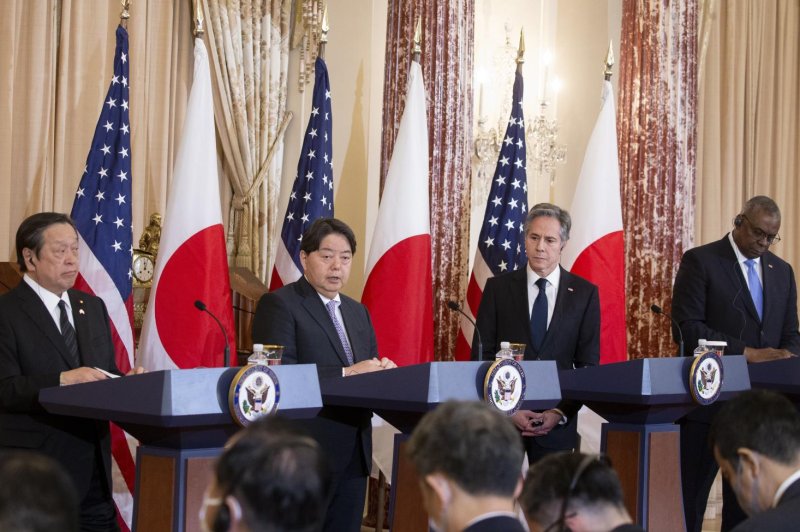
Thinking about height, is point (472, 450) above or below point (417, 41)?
below

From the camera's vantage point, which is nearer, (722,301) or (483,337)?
(483,337)

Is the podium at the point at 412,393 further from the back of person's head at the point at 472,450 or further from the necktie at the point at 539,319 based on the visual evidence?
the back of person's head at the point at 472,450

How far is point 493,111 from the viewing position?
329 inches

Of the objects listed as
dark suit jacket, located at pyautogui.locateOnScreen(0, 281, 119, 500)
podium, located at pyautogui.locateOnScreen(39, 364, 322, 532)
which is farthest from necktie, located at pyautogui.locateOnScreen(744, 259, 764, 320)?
dark suit jacket, located at pyautogui.locateOnScreen(0, 281, 119, 500)

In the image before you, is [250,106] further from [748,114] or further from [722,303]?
[748,114]

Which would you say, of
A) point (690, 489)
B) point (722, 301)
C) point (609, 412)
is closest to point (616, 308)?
point (722, 301)

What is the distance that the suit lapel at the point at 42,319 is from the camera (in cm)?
379

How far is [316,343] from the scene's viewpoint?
4.06m

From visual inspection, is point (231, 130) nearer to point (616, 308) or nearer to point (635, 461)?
point (616, 308)

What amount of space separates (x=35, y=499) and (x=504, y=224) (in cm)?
510

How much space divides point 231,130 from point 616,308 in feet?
9.59

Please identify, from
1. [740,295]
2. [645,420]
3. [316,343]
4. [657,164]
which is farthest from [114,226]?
[657,164]

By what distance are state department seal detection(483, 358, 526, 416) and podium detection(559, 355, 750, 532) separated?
479 mm

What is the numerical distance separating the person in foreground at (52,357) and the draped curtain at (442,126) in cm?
308
